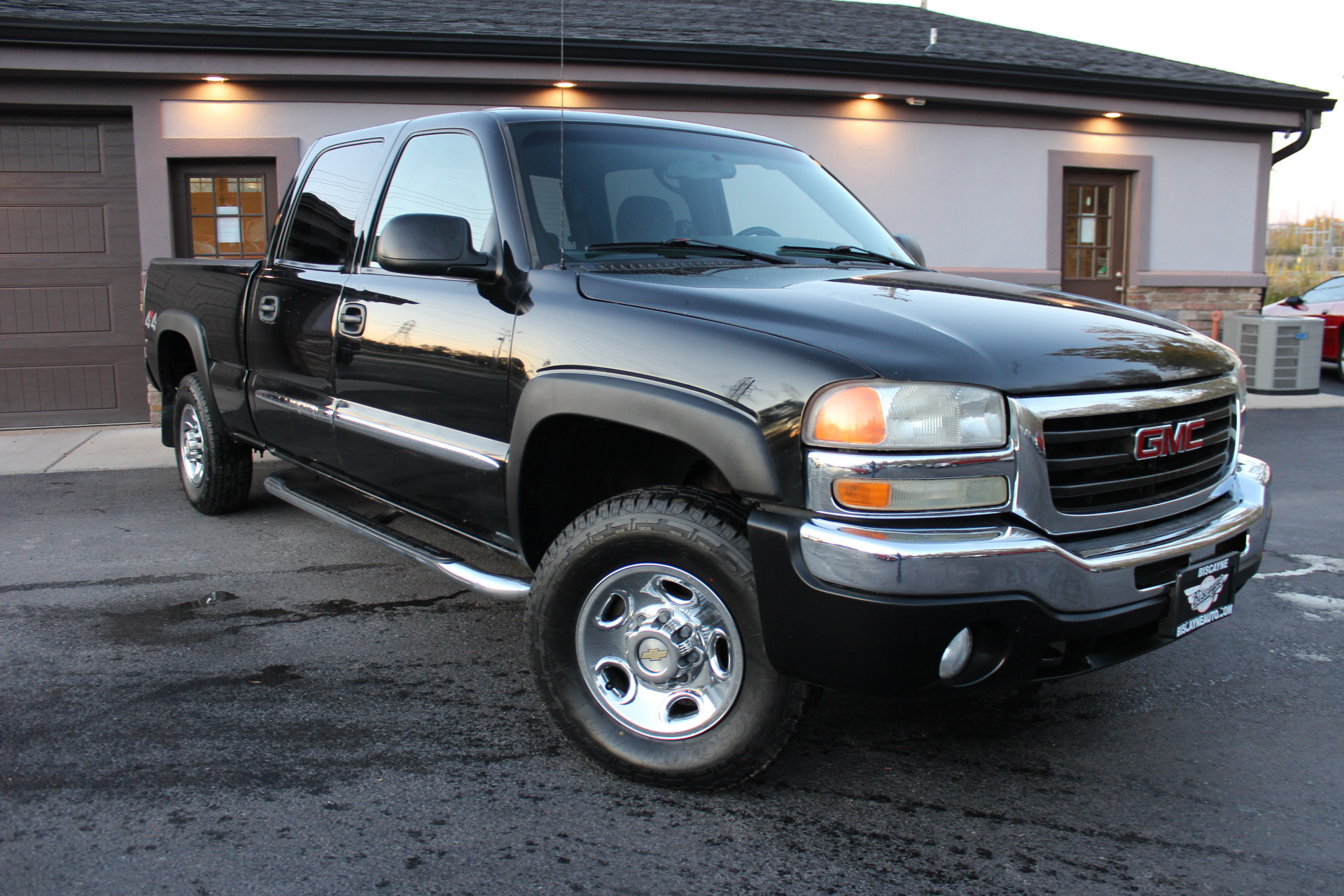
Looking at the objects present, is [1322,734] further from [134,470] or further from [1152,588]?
[134,470]

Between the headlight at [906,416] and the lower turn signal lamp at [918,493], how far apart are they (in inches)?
3.0

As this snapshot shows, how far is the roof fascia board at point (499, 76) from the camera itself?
8547 mm

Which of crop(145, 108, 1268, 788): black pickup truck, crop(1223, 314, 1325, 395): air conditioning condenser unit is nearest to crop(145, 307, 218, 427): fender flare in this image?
crop(145, 108, 1268, 788): black pickup truck

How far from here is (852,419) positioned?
2.31m

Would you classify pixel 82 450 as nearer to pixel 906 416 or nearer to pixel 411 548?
pixel 411 548

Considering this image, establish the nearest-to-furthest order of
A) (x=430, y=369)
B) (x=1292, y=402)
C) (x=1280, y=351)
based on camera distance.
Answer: (x=430, y=369) → (x=1292, y=402) → (x=1280, y=351)

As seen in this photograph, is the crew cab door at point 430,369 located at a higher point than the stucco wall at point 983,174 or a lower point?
lower

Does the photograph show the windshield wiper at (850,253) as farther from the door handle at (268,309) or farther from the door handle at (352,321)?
the door handle at (268,309)

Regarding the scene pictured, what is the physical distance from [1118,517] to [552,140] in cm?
214

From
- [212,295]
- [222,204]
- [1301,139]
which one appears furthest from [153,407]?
[1301,139]

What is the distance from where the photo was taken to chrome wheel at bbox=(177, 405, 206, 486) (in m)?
5.68

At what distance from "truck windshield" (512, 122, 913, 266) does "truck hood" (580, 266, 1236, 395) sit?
32 cm

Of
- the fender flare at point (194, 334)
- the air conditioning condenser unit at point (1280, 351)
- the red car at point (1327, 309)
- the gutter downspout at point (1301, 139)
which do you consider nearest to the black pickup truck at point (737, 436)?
the fender flare at point (194, 334)

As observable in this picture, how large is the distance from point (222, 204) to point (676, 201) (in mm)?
7323
